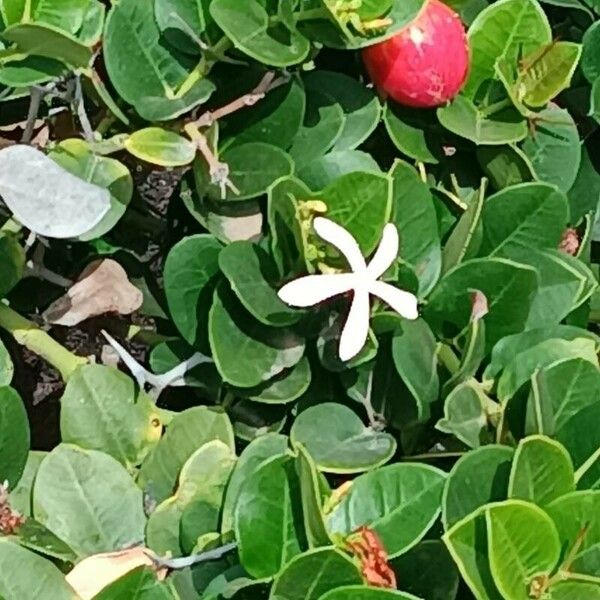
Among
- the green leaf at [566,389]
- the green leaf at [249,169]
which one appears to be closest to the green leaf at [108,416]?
the green leaf at [249,169]

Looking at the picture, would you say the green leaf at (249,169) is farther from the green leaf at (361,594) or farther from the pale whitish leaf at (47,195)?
the green leaf at (361,594)

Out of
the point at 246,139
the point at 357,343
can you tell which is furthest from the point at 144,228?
the point at 357,343

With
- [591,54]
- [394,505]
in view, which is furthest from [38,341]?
[591,54]

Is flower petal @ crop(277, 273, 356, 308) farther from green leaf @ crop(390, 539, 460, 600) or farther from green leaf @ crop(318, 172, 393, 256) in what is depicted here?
green leaf @ crop(390, 539, 460, 600)

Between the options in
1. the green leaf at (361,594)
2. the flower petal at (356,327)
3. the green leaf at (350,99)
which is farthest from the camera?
the green leaf at (350,99)

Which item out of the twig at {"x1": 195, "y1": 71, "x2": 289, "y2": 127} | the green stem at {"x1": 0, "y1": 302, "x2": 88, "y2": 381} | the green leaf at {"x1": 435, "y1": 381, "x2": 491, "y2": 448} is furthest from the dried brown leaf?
the green leaf at {"x1": 435, "y1": 381, "x2": 491, "y2": 448}

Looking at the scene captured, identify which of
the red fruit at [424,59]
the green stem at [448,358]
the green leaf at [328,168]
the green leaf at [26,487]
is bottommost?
the green leaf at [26,487]
